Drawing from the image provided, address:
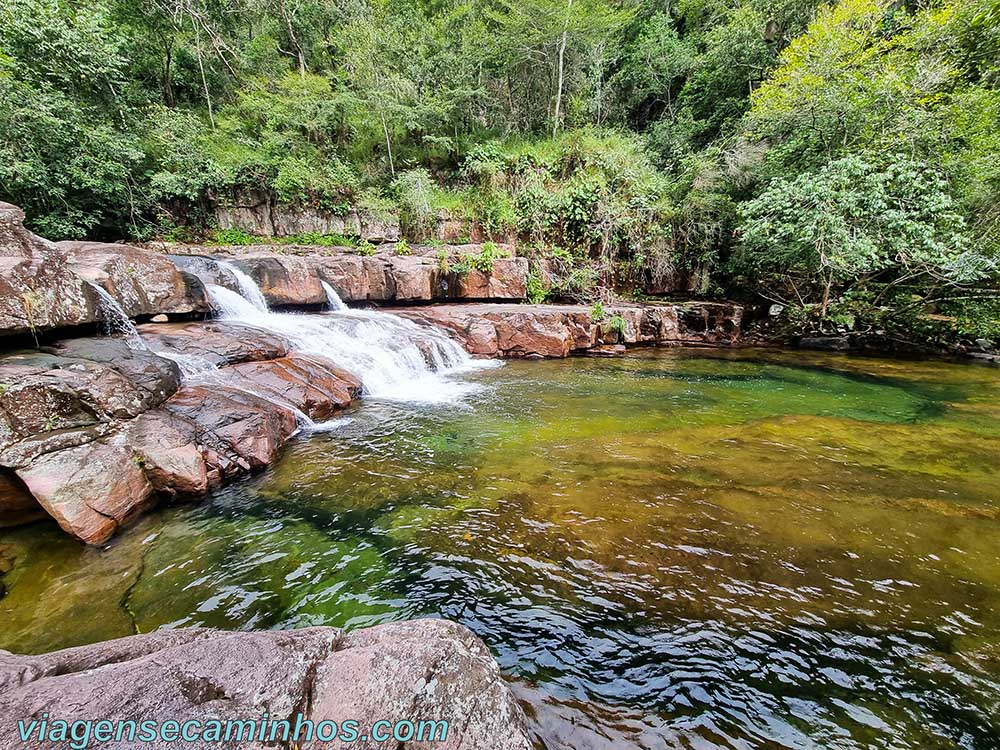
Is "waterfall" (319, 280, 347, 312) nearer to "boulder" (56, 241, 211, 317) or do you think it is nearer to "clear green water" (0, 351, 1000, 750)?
"boulder" (56, 241, 211, 317)

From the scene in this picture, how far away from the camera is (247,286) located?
8.97 metres

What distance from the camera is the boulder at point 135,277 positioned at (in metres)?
6.50

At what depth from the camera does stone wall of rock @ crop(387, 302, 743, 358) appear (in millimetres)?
10352

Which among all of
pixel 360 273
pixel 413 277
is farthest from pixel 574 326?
pixel 360 273

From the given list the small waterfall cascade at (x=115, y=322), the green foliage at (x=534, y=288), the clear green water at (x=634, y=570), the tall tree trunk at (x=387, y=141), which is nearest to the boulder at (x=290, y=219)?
the tall tree trunk at (x=387, y=141)

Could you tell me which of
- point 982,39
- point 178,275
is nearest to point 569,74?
point 982,39

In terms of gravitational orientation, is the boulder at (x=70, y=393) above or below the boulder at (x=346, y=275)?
below

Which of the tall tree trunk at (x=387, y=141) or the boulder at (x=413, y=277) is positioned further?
the tall tree trunk at (x=387, y=141)

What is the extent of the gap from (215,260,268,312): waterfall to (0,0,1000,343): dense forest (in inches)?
202

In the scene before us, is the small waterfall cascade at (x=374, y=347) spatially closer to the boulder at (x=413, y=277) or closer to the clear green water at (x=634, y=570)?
the clear green water at (x=634, y=570)

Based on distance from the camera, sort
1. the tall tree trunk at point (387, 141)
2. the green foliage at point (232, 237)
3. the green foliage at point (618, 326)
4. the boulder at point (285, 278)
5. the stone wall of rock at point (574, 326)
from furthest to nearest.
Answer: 1. the tall tree trunk at point (387, 141)
2. the green foliage at point (232, 237)
3. the green foliage at point (618, 326)
4. the stone wall of rock at point (574, 326)
5. the boulder at point (285, 278)

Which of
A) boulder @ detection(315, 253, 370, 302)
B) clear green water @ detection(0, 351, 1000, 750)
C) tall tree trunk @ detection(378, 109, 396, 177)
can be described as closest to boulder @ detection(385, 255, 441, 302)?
boulder @ detection(315, 253, 370, 302)

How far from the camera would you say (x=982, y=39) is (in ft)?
31.4

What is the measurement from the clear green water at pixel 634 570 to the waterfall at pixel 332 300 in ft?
20.1
